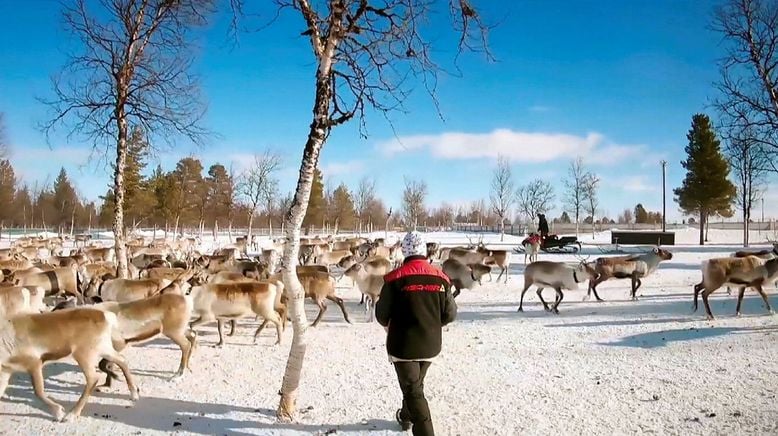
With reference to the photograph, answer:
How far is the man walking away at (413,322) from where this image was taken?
4.52m

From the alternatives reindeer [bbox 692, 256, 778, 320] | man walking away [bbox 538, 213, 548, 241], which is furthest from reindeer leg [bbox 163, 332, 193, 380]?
man walking away [bbox 538, 213, 548, 241]

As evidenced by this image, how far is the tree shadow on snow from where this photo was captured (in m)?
8.78

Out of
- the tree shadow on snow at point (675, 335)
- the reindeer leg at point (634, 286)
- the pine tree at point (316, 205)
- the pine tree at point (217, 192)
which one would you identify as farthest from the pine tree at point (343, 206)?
the tree shadow on snow at point (675, 335)

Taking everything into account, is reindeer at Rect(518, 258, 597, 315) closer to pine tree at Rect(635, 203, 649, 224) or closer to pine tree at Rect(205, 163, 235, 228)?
pine tree at Rect(205, 163, 235, 228)

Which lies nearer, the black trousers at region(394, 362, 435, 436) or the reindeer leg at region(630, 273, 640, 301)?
the black trousers at region(394, 362, 435, 436)

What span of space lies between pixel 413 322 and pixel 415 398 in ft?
2.20

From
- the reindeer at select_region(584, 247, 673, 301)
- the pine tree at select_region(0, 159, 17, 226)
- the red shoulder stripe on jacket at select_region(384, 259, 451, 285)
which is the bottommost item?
the reindeer at select_region(584, 247, 673, 301)

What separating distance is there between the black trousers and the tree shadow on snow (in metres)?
5.58

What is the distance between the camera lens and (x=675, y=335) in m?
9.24

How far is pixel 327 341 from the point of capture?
934 cm

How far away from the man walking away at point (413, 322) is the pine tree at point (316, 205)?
178ft

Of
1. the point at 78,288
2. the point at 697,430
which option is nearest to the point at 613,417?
the point at 697,430

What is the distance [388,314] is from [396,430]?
1.51m

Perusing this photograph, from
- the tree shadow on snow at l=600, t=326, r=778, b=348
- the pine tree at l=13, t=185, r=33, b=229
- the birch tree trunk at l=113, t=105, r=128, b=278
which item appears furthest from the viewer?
the pine tree at l=13, t=185, r=33, b=229
